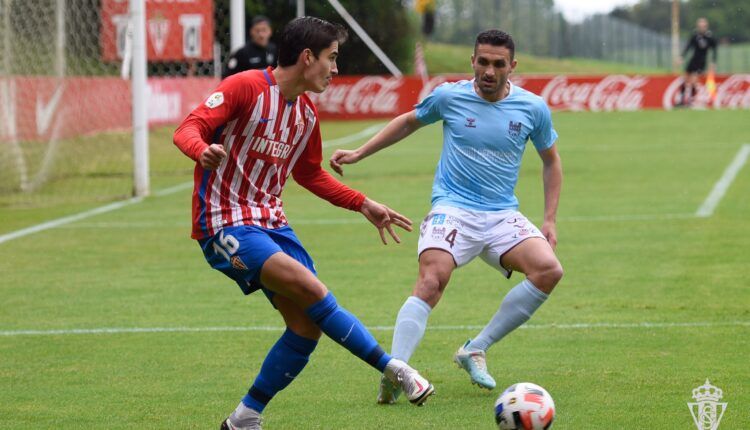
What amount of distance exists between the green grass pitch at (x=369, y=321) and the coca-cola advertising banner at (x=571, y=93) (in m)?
22.4

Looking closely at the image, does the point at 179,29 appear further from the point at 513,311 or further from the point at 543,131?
the point at 513,311

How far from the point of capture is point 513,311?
269 inches

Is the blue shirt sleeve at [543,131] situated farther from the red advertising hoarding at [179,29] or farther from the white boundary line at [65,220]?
the red advertising hoarding at [179,29]

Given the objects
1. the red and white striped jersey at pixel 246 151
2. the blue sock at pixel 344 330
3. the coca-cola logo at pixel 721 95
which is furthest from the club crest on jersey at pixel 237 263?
the coca-cola logo at pixel 721 95

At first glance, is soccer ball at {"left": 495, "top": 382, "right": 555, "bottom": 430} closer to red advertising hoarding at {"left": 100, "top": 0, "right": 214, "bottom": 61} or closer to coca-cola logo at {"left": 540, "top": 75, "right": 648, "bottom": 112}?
red advertising hoarding at {"left": 100, "top": 0, "right": 214, "bottom": 61}

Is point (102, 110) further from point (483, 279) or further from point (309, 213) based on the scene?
point (483, 279)

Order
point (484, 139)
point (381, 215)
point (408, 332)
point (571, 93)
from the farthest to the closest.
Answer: point (571, 93)
point (484, 139)
point (408, 332)
point (381, 215)

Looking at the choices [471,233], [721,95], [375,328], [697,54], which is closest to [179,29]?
[375,328]

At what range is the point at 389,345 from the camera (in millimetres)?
7883

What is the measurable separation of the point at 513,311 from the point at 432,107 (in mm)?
1203

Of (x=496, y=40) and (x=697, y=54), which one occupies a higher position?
(x=496, y=40)

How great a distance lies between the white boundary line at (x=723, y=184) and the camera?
49.1 feet

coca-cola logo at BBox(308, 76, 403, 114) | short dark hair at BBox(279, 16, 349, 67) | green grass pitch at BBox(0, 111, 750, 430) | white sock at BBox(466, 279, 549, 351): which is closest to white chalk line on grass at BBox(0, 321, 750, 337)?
green grass pitch at BBox(0, 111, 750, 430)

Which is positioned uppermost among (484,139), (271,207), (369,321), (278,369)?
(484,139)
